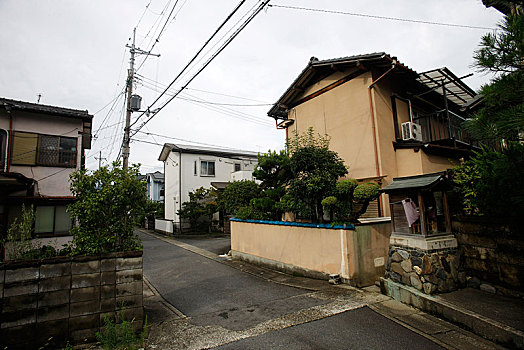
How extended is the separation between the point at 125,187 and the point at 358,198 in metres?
5.72

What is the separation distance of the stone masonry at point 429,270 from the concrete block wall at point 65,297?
5391mm

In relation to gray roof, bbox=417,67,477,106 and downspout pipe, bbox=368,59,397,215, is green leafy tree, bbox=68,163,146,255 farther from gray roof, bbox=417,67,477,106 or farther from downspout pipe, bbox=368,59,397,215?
gray roof, bbox=417,67,477,106

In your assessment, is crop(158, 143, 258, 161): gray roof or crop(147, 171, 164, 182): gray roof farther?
crop(147, 171, 164, 182): gray roof

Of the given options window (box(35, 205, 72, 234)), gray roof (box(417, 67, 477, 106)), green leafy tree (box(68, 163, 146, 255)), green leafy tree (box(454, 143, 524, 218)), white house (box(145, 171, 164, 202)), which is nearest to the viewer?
green leafy tree (box(454, 143, 524, 218))

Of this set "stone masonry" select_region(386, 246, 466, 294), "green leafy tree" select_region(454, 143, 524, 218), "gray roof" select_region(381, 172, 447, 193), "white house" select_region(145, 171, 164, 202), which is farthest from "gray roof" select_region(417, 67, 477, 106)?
"white house" select_region(145, 171, 164, 202)

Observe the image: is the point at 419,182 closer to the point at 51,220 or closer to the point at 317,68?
the point at 317,68

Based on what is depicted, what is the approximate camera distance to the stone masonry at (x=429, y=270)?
5.18m

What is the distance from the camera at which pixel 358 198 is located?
7.00 meters

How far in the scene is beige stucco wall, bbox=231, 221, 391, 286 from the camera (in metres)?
6.59

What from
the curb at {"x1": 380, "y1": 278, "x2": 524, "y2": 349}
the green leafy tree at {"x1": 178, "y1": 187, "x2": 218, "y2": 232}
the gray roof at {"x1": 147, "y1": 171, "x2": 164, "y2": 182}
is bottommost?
the curb at {"x1": 380, "y1": 278, "x2": 524, "y2": 349}

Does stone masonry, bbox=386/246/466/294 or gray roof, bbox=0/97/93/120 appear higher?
gray roof, bbox=0/97/93/120

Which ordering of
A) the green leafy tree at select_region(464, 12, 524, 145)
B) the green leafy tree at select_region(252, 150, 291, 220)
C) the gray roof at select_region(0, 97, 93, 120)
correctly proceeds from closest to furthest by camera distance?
the green leafy tree at select_region(464, 12, 524, 145), the gray roof at select_region(0, 97, 93, 120), the green leafy tree at select_region(252, 150, 291, 220)

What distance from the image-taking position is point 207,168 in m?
23.6

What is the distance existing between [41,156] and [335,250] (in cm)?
1155
